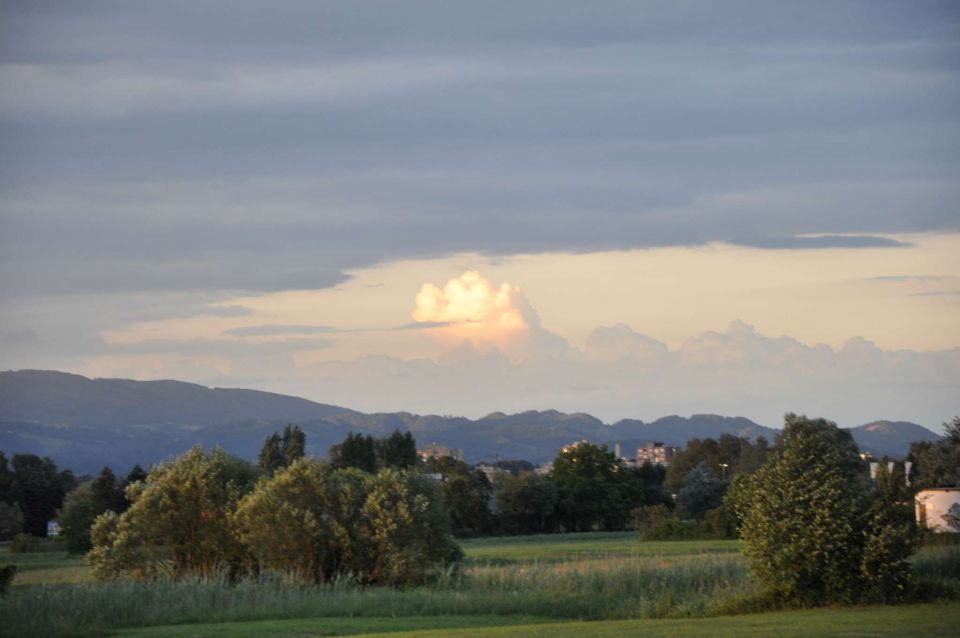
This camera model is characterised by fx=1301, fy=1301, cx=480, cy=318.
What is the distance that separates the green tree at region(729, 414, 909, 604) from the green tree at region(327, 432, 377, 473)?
73.6 metres

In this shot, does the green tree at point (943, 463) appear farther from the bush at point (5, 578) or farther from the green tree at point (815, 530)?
the bush at point (5, 578)

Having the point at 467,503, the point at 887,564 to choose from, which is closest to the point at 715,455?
the point at 467,503

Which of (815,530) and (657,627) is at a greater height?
(815,530)

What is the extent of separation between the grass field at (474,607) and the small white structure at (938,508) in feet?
42.8

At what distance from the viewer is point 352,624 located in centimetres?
3144

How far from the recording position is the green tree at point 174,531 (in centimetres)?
4788

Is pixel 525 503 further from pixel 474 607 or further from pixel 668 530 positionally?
pixel 474 607

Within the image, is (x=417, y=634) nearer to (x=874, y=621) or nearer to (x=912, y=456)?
(x=874, y=621)

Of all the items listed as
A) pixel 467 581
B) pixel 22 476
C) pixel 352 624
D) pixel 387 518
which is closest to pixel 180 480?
pixel 387 518

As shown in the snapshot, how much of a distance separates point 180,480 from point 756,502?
23.5 m

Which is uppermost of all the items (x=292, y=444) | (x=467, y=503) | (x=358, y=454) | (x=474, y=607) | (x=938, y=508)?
(x=292, y=444)

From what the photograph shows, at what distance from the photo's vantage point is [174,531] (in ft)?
159

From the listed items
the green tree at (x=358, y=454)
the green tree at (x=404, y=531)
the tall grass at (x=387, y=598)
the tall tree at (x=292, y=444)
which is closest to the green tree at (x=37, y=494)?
the tall tree at (x=292, y=444)

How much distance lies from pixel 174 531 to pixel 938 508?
33382mm
